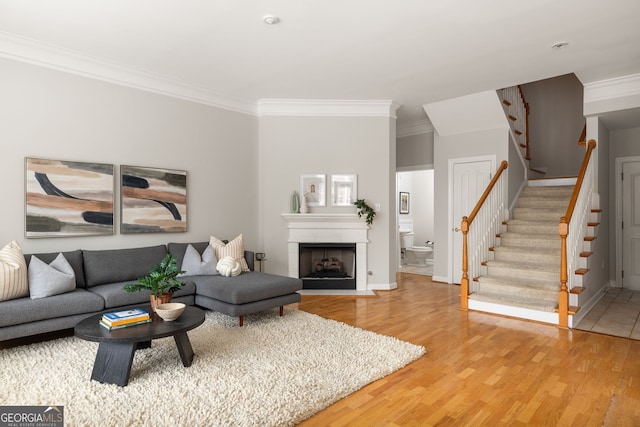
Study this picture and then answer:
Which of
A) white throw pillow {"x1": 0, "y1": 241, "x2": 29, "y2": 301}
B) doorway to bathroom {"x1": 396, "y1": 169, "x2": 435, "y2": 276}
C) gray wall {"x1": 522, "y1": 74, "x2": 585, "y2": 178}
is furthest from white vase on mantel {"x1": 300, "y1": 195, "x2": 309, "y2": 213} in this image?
gray wall {"x1": 522, "y1": 74, "x2": 585, "y2": 178}

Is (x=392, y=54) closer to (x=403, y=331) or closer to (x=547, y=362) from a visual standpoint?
(x=403, y=331)

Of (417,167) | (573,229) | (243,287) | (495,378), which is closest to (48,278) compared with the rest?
(243,287)

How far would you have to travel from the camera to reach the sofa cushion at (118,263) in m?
3.94

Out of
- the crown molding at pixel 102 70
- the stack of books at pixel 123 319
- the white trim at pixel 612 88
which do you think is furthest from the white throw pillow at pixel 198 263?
the white trim at pixel 612 88

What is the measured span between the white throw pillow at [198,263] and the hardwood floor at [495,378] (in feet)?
4.55

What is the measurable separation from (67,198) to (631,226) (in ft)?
24.6

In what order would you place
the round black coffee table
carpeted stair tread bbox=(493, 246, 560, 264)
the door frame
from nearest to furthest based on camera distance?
the round black coffee table, carpeted stair tread bbox=(493, 246, 560, 264), the door frame

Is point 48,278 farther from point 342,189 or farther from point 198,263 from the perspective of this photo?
point 342,189

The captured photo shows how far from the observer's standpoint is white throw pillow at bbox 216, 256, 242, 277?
4.43 metres

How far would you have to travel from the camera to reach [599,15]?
3.24 meters

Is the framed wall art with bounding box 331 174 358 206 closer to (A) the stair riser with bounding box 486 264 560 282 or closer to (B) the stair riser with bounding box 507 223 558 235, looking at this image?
(A) the stair riser with bounding box 486 264 560 282

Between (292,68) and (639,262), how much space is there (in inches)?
226

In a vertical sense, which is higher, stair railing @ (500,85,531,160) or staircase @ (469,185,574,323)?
stair railing @ (500,85,531,160)

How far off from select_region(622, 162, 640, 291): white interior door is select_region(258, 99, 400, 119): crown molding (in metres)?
3.66
